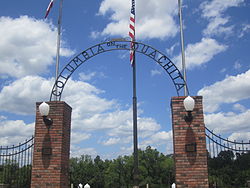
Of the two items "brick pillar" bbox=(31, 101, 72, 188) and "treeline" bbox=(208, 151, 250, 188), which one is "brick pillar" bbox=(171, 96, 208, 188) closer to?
"treeline" bbox=(208, 151, 250, 188)

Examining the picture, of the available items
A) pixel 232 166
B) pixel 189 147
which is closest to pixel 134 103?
pixel 189 147

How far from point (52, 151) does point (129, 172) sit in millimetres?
33297

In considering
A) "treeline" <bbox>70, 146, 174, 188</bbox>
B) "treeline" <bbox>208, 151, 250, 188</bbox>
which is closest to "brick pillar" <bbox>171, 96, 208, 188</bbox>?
→ "treeline" <bbox>208, 151, 250, 188</bbox>

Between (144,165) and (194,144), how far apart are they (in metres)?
35.8

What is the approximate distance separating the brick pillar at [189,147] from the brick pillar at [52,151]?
2490 mm

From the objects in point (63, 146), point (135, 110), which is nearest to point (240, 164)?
point (135, 110)

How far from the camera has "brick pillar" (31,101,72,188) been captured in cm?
609

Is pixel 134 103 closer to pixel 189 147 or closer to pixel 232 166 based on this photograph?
pixel 189 147

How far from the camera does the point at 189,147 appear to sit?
590 cm

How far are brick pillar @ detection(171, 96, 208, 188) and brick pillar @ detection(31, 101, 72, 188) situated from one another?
8.17 feet

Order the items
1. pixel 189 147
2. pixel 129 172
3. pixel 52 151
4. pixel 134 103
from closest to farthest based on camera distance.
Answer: pixel 189 147, pixel 52 151, pixel 134 103, pixel 129 172

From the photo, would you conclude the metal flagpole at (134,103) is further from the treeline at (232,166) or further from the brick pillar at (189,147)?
the treeline at (232,166)

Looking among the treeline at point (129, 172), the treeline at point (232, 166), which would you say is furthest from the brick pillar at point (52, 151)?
the treeline at point (129, 172)

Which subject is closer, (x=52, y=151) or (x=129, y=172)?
(x=52, y=151)
